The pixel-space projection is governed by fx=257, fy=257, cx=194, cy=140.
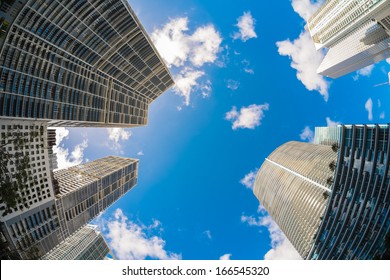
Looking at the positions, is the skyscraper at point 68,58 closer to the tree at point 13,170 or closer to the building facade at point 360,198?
the tree at point 13,170

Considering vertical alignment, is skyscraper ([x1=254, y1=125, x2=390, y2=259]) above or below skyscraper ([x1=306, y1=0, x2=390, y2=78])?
below

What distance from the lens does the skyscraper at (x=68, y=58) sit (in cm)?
7938

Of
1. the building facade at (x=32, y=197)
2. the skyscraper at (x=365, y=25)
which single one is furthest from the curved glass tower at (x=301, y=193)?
the building facade at (x=32, y=197)

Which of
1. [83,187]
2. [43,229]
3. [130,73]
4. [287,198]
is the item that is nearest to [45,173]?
[43,229]

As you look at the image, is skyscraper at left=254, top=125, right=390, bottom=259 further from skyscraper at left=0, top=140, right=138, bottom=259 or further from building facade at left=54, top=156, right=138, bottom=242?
building facade at left=54, top=156, right=138, bottom=242

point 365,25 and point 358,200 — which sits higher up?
point 365,25

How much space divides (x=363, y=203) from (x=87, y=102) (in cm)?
11689

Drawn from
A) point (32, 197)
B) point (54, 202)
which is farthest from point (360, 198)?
point (54, 202)

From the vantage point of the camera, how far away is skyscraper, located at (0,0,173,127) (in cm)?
7938

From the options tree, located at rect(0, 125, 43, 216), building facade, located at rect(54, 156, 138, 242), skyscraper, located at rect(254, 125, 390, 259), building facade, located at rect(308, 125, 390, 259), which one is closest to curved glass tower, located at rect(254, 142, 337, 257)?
skyscraper, located at rect(254, 125, 390, 259)

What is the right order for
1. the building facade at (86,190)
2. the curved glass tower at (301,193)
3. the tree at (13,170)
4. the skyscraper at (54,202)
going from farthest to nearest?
1. the curved glass tower at (301,193)
2. the building facade at (86,190)
3. the skyscraper at (54,202)
4. the tree at (13,170)

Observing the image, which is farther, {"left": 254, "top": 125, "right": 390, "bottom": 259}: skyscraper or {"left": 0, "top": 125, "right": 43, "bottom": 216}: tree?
{"left": 254, "top": 125, "right": 390, "bottom": 259}: skyscraper

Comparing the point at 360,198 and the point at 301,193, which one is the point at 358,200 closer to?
the point at 360,198

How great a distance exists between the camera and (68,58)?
4232 inches
